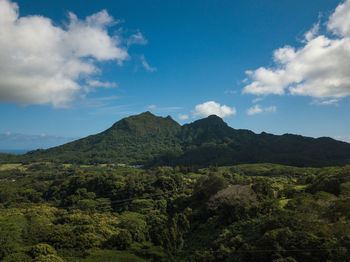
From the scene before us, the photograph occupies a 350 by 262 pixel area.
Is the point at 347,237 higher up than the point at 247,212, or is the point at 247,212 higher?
the point at 347,237

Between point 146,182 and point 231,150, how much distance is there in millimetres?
124906

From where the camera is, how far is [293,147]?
574 feet

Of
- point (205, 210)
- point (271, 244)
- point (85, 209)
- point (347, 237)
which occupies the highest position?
point (347, 237)

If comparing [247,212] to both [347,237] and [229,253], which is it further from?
[347,237]

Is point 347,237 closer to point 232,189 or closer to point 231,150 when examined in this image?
point 232,189

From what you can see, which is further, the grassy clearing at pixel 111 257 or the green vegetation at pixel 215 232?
the grassy clearing at pixel 111 257

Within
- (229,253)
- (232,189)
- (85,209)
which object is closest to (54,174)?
(85,209)

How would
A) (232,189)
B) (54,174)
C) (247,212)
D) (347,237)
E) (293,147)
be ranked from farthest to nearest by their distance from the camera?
(293,147)
(54,174)
(232,189)
(247,212)
(347,237)

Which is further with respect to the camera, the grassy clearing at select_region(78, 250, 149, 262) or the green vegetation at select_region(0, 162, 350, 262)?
the grassy clearing at select_region(78, 250, 149, 262)

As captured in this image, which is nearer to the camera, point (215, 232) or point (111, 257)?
point (111, 257)

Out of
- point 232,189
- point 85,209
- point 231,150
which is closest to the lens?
point 232,189

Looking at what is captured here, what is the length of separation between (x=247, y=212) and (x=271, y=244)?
44.0 ft

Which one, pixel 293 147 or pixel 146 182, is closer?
pixel 146 182

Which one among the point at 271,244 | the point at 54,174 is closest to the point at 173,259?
the point at 271,244
